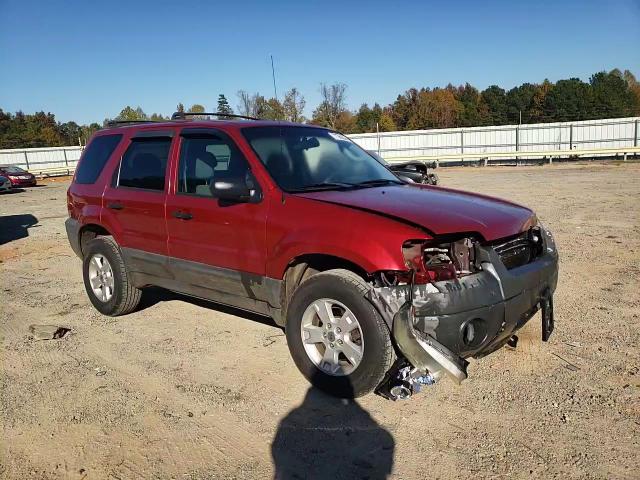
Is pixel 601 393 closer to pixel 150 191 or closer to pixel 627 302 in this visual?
pixel 627 302

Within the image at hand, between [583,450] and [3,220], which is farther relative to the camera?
[3,220]

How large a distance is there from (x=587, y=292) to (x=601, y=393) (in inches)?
94.6

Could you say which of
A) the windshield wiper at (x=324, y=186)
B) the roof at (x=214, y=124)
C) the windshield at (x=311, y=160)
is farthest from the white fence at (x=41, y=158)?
the windshield wiper at (x=324, y=186)

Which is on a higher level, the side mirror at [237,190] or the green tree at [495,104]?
the green tree at [495,104]

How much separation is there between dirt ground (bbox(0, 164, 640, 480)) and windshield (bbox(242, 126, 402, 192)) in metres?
1.45

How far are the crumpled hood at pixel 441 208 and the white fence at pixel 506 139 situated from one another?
90.7ft

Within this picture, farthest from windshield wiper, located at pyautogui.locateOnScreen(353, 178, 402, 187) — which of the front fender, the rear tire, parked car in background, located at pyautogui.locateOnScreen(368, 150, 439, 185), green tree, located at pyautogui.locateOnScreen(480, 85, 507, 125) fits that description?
green tree, located at pyautogui.locateOnScreen(480, 85, 507, 125)

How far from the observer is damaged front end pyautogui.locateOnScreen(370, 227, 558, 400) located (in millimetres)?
3146

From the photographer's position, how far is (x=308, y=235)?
3596 millimetres

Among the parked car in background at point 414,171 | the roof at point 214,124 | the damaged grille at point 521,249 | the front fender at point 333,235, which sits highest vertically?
the roof at point 214,124

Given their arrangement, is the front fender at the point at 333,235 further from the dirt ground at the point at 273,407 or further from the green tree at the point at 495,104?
the green tree at the point at 495,104

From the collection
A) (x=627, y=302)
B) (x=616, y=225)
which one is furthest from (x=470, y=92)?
(x=627, y=302)

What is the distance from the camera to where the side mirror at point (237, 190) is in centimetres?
378

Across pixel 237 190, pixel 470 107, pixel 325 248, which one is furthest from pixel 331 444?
pixel 470 107
